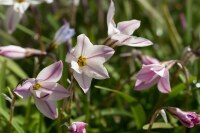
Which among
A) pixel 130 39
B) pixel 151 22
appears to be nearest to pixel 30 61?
pixel 151 22

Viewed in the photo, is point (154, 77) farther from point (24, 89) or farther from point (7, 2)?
point (7, 2)

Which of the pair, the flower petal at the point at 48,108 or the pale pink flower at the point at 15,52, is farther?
the pale pink flower at the point at 15,52

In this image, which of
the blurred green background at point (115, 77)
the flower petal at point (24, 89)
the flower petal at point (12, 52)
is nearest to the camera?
the flower petal at point (24, 89)

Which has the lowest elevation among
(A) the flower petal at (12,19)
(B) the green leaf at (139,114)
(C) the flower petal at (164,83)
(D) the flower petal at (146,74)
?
(B) the green leaf at (139,114)

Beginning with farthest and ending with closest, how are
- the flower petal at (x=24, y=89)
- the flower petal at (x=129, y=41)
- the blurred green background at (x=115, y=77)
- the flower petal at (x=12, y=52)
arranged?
the blurred green background at (x=115, y=77)
the flower petal at (x=12, y=52)
the flower petal at (x=129, y=41)
the flower petal at (x=24, y=89)

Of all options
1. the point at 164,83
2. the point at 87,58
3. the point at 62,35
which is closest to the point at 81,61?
the point at 87,58

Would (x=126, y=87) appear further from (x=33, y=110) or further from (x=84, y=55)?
(x=84, y=55)

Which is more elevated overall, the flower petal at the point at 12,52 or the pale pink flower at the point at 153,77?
the flower petal at the point at 12,52

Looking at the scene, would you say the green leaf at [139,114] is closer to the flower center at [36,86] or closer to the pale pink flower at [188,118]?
the pale pink flower at [188,118]

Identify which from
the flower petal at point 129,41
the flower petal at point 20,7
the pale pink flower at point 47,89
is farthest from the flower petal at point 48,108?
the flower petal at point 20,7
